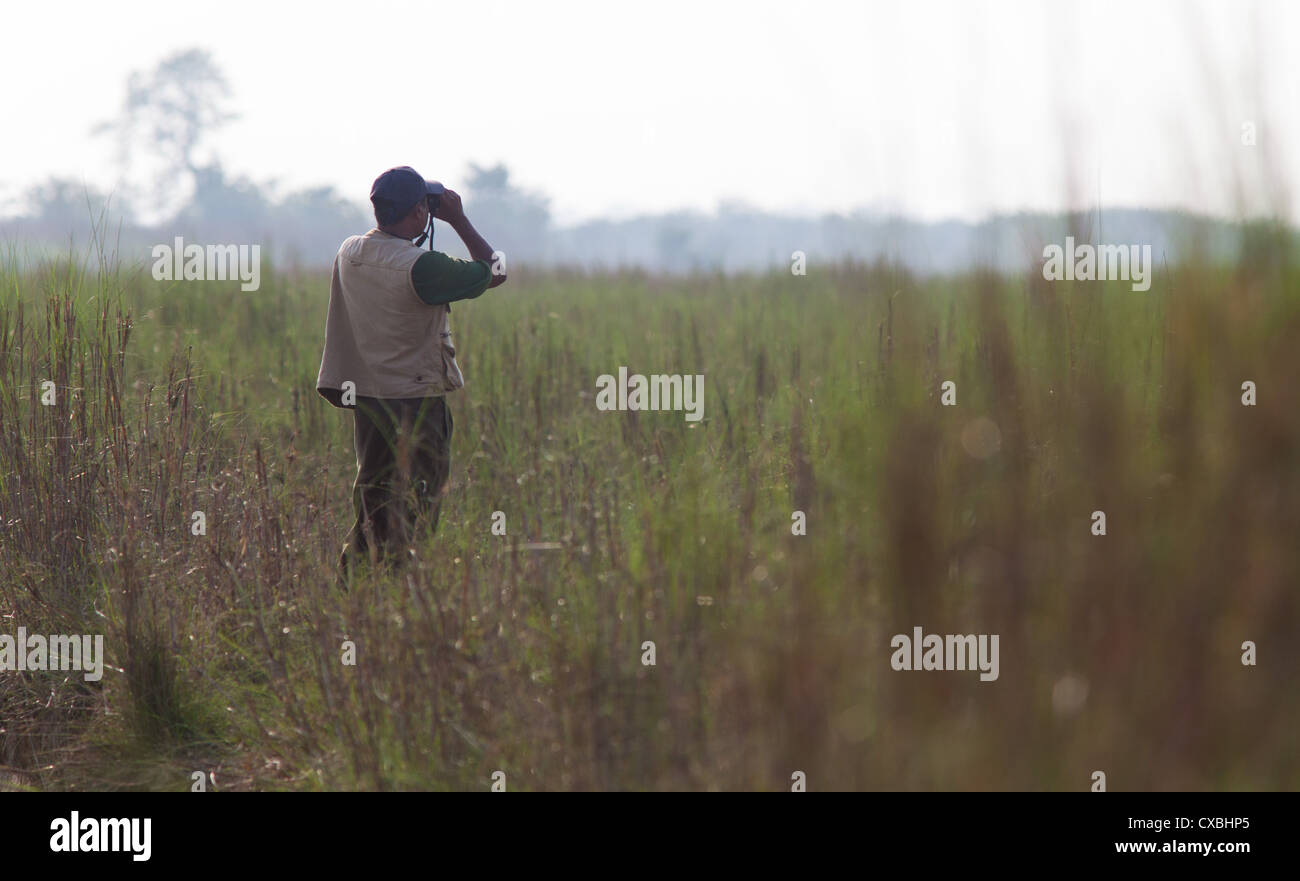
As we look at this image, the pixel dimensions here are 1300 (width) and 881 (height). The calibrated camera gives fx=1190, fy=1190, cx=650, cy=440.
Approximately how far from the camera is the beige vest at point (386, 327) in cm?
455

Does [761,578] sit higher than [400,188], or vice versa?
[400,188]

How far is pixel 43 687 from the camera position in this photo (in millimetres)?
4160

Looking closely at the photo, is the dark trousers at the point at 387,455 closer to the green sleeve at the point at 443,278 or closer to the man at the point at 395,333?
the man at the point at 395,333

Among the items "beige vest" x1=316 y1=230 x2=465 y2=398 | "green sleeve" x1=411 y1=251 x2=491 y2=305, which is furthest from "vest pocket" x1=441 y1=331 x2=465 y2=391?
"green sleeve" x1=411 y1=251 x2=491 y2=305

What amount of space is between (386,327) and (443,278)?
1.07 feet

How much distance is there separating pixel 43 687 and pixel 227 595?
723 mm

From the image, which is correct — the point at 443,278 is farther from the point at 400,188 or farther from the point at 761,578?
the point at 761,578

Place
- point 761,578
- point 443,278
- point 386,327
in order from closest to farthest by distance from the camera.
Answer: point 761,578
point 443,278
point 386,327

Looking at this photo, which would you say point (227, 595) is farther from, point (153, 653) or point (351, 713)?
point (351, 713)

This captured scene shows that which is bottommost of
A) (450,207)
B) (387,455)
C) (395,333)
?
(387,455)

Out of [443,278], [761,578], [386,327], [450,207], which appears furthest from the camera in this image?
[450,207]

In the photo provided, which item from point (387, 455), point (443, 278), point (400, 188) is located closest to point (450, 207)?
point (400, 188)

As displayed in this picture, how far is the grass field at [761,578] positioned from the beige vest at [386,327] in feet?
1.96

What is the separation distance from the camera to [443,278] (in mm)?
4465
